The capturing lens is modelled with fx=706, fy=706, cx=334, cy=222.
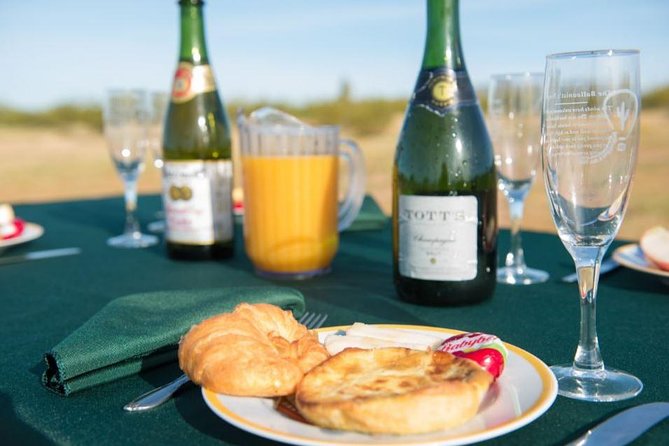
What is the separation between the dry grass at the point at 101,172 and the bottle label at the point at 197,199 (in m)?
6.28

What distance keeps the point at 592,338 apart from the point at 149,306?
585 millimetres

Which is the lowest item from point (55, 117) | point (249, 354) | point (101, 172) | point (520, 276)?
point (101, 172)

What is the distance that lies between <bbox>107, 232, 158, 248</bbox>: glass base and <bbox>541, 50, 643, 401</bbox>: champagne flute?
4.28ft

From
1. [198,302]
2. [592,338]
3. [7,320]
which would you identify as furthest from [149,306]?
[592,338]

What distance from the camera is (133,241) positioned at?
73.9 inches

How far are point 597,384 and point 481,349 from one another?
15 cm

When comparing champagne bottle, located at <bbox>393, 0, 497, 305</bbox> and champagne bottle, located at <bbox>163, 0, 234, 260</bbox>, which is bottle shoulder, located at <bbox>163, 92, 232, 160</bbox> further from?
champagne bottle, located at <bbox>393, 0, 497, 305</bbox>

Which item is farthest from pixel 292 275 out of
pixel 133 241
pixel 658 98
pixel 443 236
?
pixel 658 98

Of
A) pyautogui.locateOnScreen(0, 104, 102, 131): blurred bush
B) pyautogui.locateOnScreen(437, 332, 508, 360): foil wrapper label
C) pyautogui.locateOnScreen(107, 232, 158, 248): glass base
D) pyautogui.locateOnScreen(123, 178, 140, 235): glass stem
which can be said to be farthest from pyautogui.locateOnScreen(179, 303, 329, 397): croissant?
pyautogui.locateOnScreen(0, 104, 102, 131): blurred bush

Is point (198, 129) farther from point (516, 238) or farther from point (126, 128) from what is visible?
point (516, 238)

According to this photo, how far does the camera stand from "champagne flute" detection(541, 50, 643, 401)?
2.34ft

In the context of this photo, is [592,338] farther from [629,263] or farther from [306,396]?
[629,263]

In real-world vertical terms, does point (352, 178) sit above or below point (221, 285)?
above

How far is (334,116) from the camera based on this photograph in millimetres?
13273
